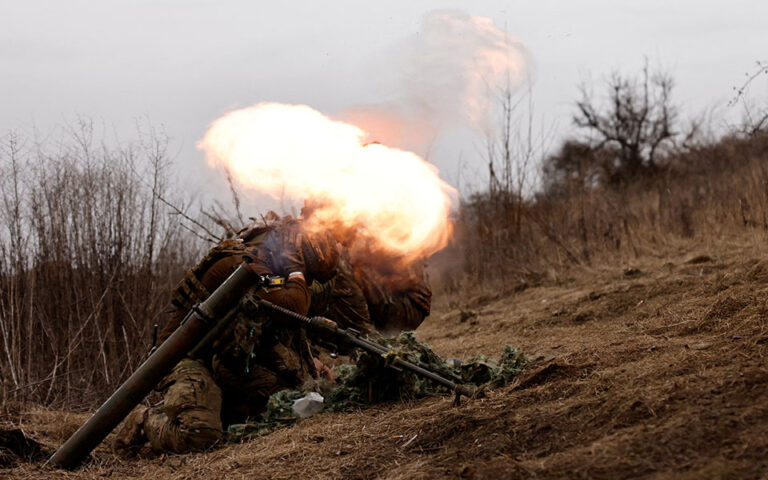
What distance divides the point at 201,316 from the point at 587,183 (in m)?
11.8

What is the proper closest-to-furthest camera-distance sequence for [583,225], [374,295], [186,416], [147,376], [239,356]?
[147,376] < [186,416] < [239,356] < [374,295] < [583,225]

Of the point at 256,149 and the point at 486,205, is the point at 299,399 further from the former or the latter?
the point at 486,205

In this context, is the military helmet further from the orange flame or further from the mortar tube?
the mortar tube

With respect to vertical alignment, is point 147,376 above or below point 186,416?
above

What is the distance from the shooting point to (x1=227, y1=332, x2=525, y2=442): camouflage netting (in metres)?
4.73

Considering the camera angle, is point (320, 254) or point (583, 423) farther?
point (320, 254)

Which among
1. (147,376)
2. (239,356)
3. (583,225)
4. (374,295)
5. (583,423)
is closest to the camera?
(583,423)

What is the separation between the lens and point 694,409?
114 inches

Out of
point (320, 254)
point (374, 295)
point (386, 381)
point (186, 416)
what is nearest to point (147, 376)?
point (186, 416)

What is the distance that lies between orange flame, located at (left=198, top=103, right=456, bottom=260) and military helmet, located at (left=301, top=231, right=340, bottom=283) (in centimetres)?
18

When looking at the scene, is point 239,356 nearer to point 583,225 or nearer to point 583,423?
point 583,423

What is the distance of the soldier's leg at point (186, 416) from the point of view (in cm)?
476

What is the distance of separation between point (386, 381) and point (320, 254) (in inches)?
50.4

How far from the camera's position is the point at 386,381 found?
16.1 feet
